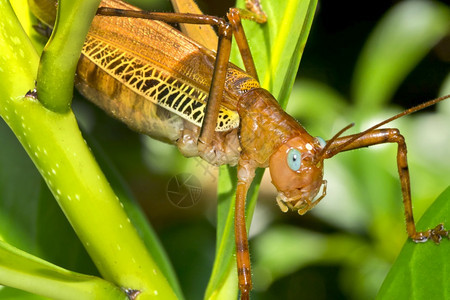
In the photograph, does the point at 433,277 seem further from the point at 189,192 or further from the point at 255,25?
the point at 255,25

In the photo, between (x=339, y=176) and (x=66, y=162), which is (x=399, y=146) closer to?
(x=339, y=176)

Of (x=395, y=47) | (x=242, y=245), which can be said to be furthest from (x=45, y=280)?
(x=395, y=47)

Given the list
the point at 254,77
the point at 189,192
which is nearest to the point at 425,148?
the point at 254,77

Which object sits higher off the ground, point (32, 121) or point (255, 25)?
point (255, 25)

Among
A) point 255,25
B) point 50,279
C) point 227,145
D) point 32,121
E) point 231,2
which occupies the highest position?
point 231,2

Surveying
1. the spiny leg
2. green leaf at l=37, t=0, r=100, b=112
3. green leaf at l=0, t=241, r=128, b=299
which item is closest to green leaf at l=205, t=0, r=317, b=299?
the spiny leg

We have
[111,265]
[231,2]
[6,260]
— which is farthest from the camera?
[231,2]
